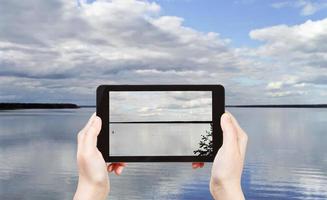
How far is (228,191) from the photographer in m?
1.54

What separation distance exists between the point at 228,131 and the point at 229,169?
0.14 meters

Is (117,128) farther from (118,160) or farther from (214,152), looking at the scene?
(214,152)

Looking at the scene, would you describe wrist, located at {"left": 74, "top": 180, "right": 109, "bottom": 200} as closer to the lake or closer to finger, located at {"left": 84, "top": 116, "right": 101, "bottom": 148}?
finger, located at {"left": 84, "top": 116, "right": 101, "bottom": 148}

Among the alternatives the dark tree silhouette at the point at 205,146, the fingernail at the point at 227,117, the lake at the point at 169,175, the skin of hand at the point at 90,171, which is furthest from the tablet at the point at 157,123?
the lake at the point at 169,175

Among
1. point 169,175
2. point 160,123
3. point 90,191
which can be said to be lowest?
point 169,175

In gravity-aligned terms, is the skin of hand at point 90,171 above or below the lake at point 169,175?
above

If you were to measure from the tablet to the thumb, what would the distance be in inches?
5.7

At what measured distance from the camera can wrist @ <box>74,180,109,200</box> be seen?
1.57 meters

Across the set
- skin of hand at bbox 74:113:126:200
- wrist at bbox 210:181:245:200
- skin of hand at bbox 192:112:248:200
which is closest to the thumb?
skin of hand at bbox 192:112:248:200

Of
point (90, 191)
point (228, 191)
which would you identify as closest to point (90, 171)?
point (90, 191)

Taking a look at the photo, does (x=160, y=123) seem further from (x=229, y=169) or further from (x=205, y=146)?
(x=229, y=169)

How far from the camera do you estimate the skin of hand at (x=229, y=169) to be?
5.07 ft

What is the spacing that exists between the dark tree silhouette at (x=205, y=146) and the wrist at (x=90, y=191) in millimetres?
460

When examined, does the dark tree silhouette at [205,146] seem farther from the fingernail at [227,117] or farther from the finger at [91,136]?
the finger at [91,136]
